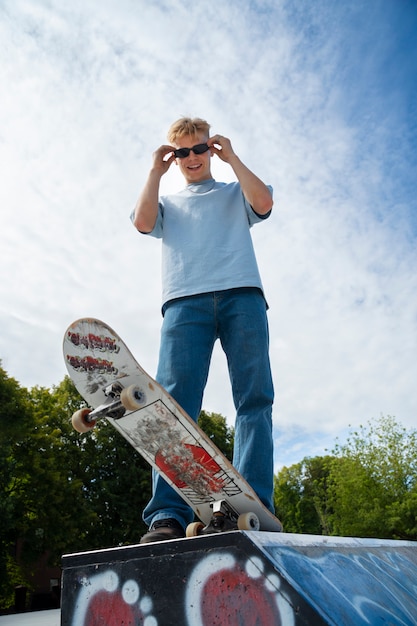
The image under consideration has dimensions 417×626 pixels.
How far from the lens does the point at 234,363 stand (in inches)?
133

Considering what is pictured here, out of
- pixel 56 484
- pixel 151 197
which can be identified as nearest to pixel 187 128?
pixel 151 197

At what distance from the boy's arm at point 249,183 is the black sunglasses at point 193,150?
0.12 metres

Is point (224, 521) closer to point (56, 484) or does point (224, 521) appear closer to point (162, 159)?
point (162, 159)

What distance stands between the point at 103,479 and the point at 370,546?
28294 mm

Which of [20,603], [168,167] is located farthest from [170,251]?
[20,603]

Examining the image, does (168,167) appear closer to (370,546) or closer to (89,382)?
(89,382)

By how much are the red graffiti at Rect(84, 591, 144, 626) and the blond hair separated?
9.55 ft

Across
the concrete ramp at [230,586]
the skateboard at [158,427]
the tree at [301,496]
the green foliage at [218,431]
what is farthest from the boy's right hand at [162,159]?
the tree at [301,496]

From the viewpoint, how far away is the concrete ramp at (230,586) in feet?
5.59

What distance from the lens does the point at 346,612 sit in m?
1.78

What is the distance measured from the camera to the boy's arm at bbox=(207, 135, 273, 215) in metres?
3.56

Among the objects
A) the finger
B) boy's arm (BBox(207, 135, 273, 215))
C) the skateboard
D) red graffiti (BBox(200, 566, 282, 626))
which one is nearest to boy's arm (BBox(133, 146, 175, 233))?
the finger

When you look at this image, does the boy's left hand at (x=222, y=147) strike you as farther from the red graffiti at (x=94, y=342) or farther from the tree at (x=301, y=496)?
the tree at (x=301, y=496)

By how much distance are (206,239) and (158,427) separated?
4.67ft
